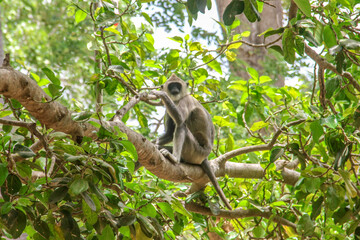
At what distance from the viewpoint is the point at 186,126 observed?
15.3 feet

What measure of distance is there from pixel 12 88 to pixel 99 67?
1714 mm

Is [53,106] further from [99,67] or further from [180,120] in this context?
[180,120]

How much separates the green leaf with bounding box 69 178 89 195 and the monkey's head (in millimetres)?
2810

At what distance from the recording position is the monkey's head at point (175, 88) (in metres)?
4.83

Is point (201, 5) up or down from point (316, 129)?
up

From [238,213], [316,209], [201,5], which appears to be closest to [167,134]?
[238,213]

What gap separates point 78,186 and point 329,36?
2026 millimetres

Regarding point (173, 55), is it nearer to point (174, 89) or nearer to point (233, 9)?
point (174, 89)

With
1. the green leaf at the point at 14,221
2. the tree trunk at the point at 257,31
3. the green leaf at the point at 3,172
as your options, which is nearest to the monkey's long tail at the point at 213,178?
the green leaf at the point at 14,221

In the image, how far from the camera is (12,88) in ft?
6.65

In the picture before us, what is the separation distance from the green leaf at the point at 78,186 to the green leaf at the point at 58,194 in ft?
0.28

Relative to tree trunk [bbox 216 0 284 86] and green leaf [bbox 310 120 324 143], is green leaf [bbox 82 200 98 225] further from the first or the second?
tree trunk [bbox 216 0 284 86]

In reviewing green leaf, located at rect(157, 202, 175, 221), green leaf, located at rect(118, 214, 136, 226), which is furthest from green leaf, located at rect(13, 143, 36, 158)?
green leaf, located at rect(157, 202, 175, 221)

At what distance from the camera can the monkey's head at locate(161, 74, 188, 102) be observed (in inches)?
190
